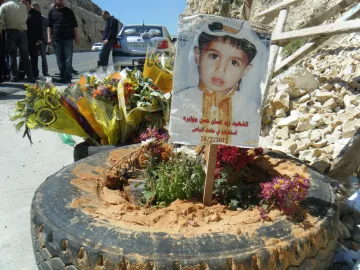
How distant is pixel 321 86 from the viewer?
480 cm

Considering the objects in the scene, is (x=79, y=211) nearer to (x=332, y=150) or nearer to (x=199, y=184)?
(x=199, y=184)

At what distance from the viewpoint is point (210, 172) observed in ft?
6.22

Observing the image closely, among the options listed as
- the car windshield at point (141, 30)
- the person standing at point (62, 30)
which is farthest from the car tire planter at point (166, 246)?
the car windshield at point (141, 30)

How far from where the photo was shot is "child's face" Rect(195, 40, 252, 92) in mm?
1774

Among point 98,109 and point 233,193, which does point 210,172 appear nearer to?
point 233,193

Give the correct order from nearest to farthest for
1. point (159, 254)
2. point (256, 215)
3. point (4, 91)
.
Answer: point (159, 254) → point (256, 215) → point (4, 91)

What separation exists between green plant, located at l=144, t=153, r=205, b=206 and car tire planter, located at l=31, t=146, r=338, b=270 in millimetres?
514

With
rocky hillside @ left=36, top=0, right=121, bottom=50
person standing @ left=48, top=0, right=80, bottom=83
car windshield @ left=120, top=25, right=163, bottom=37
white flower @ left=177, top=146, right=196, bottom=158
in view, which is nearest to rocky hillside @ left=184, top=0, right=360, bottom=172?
white flower @ left=177, top=146, right=196, bottom=158

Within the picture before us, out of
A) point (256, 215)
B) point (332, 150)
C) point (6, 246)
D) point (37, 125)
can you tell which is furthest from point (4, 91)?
point (256, 215)

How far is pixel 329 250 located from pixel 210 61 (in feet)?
3.38

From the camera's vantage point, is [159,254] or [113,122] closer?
[159,254]

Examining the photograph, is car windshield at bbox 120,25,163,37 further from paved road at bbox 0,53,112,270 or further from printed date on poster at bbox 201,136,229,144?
printed date on poster at bbox 201,136,229,144

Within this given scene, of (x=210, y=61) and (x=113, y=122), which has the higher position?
(x=210, y=61)

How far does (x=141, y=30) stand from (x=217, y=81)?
11.2 meters
